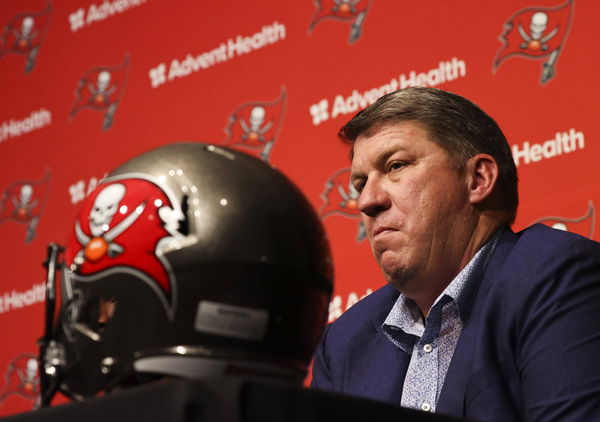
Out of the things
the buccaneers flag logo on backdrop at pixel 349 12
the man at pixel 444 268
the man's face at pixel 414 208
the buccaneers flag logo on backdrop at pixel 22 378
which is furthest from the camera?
the buccaneers flag logo on backdrop at pixel 22 378

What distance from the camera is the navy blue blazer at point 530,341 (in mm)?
1253

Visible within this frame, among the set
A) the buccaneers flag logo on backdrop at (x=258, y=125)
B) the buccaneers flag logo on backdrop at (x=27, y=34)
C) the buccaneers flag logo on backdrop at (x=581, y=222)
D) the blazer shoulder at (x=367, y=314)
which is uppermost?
the buccaneers flag logo on backdrop at (x=27, y=34)

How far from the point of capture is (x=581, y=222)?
205 centimetres

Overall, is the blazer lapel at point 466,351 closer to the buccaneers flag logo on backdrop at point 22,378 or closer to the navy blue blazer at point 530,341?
the navy blue blazer at point 530,341

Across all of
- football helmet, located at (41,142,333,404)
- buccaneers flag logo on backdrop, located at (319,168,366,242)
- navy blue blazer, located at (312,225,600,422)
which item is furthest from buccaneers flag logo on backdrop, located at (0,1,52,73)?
football helmet, located at (41,142,333,404)

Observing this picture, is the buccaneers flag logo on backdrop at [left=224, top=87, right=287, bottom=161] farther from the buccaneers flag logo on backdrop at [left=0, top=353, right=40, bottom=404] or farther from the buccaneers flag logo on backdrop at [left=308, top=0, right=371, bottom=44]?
the buccaneers flag logo on backdrop at [left=0, top=353, right=40, bottom=404]

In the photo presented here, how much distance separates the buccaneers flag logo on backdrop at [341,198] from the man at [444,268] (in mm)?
614

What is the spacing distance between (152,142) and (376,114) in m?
1.36

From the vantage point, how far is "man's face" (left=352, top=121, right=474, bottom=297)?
1.63 meters

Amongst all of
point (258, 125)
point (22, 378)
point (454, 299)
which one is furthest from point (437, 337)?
point (22, 378)

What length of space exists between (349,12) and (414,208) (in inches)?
42.4

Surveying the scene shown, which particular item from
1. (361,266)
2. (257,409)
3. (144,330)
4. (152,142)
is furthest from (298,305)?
(152,142)

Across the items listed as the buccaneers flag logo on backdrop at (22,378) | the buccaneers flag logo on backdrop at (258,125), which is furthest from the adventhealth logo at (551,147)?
the buccaneers flag logo on backdrop at (22,378)

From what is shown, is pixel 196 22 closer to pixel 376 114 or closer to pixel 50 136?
pixel 50 136
